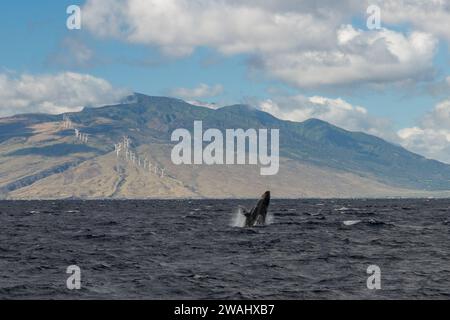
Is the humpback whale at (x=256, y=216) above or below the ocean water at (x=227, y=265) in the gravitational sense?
above

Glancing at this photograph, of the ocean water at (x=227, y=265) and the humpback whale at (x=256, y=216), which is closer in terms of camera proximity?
the ocean water at (x=227, y=265)

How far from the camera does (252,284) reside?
37.5 m

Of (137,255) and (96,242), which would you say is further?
(96,242)

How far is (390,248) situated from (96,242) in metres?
28.8

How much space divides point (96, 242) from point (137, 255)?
14.2 m

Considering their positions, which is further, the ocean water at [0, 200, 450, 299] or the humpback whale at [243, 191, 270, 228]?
the humpback whale at [243, 191, 270, 228]

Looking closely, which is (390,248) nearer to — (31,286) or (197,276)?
(197,276)

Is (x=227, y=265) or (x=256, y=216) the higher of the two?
(x=256, y=216)

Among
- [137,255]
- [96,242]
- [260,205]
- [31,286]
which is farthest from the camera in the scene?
[260,205]

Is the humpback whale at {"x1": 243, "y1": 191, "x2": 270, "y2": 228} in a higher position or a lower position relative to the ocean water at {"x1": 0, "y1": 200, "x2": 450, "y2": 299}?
higher

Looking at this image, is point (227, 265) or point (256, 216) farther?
point (256, 216)
